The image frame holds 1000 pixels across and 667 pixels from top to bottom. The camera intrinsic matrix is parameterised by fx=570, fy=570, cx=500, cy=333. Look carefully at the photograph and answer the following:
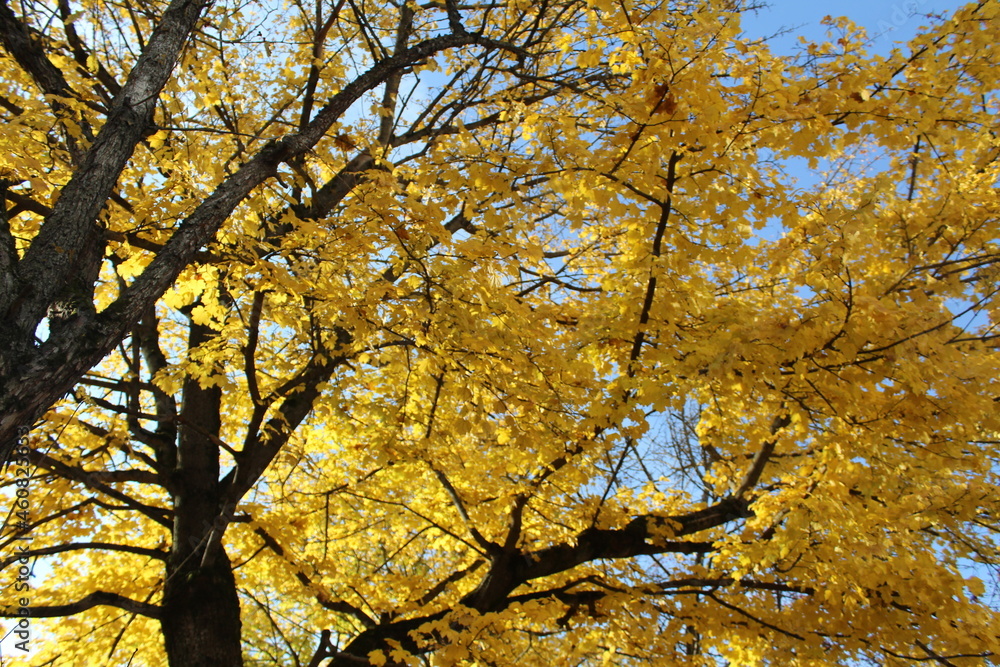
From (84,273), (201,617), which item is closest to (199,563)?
(201,617)

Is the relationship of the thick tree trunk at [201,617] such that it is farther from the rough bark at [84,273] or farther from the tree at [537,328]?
the rough bark at [84,273]

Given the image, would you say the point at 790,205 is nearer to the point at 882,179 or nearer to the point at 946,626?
the point at 882,179

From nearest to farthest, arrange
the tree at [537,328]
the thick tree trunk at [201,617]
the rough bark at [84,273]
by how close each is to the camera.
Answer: the rough bark at [84,273], the tree at [537,328], the thick tree trunk at [201,617]

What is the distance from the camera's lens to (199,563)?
4.32 m

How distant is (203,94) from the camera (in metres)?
4.39

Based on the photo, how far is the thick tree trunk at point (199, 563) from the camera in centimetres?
400

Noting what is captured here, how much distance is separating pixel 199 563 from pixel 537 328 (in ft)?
10.3

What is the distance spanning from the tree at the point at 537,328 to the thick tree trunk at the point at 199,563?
0.02 m

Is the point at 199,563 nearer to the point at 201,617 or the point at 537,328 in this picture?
the point at 201,617

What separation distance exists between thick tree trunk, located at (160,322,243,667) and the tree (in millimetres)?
22

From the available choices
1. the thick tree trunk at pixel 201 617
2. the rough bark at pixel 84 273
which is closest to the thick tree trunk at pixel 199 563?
the thick tree trunk at pixel 201 617

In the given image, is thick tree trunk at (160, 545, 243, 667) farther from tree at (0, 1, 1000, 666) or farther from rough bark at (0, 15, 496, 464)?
rough bark at (0, 15, 496, 464)

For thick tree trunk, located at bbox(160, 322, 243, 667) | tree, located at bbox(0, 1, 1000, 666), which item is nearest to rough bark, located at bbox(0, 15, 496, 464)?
tree, located at bbox(0, 1, 1000, 666)

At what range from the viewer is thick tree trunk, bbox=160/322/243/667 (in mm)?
4000
